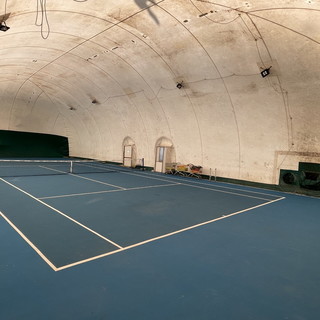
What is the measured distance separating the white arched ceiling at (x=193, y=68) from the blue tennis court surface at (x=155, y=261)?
6348mm

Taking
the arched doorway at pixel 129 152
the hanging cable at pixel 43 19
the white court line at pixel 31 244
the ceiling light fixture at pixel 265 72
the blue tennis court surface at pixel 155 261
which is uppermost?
the hanging cable at pixel 43 19

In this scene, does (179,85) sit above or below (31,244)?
above

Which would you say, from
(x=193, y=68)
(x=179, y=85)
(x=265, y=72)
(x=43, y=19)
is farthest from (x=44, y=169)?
(x=265, y=72)

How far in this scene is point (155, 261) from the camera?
4.88 meters

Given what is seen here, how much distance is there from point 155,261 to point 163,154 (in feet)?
52.8

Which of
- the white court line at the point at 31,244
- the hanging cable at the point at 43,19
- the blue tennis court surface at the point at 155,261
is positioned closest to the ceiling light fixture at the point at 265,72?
the blue tennis court surface at the point at 155,261

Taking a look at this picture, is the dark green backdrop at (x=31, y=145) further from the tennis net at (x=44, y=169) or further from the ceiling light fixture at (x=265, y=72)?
the ceiling light fixture at (x=265, y=72)

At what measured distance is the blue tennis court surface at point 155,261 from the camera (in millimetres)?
3514

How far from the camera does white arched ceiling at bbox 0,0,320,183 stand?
9.93m

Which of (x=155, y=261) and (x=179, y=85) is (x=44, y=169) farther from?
(x=155, y=261)

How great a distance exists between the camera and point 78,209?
836 centimetres

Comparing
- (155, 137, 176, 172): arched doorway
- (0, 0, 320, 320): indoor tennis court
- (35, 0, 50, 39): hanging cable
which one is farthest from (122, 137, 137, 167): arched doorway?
(35, 0, 50, 39): hanging cable

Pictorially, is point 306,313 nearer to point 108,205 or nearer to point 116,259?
point 116,259

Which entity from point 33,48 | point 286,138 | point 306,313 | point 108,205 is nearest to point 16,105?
point 33,48
